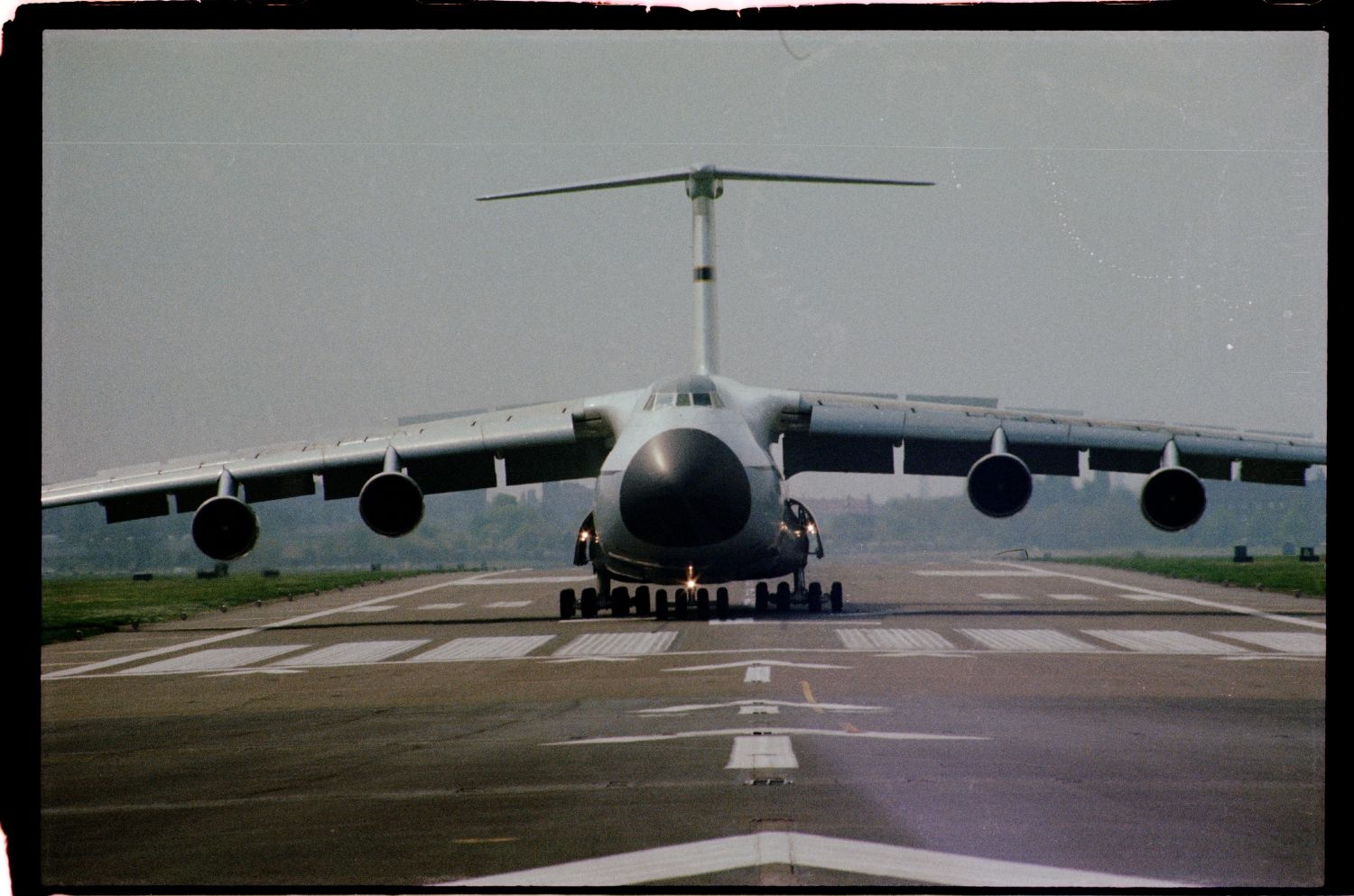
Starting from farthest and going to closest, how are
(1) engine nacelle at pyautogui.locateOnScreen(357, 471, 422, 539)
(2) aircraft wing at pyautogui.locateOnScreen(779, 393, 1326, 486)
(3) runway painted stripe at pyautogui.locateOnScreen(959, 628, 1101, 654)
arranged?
(2) aircraft wing at pyautogui.locateOnScreen(779, 393, 1326, 486) → (1) engine nacelle at pyautogui.locateOnScreen(357, 471, 422, 539) → (3) runway painted stripe at pyautogui.locateOnScreen(959, 628, 1101, 654)

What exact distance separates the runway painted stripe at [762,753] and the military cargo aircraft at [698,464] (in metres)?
10.3

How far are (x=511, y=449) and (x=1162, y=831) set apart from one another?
64.9 ft

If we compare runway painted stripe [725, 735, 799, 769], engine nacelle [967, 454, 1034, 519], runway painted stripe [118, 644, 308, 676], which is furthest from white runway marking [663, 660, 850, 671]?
engine nacelle [967, 454, 1034, 519]

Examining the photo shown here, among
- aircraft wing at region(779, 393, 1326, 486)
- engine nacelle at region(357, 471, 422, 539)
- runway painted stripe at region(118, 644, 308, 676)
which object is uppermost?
aircraft wing at region(779, 393, 1326, 486)

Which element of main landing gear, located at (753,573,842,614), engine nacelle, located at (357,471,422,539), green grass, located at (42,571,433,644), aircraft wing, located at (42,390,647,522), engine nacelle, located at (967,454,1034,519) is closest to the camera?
engine nacelle, located at (357,471,422,539)

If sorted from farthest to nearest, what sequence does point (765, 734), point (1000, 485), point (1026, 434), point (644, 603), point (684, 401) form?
point (644, 603) → point (1026, 434) → point (1000, 485) → point (684, 401) → point (765, 734)

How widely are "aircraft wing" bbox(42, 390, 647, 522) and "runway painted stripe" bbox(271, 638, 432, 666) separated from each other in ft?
11.1

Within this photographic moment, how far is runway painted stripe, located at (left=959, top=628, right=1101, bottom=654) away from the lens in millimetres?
20214

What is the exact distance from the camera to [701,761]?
419 inches

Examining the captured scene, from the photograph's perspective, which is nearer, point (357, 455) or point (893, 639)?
point (893, 639)

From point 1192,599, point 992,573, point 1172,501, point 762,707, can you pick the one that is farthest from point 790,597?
Result: point 992,573

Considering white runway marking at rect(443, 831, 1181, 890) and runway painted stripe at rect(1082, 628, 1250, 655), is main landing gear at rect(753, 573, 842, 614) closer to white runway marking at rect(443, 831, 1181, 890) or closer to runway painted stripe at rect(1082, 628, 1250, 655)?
runway painted stripe at rect(1082, 628, 1250, 655)

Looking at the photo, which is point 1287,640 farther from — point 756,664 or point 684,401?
point 684,401

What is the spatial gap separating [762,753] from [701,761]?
0.50m
